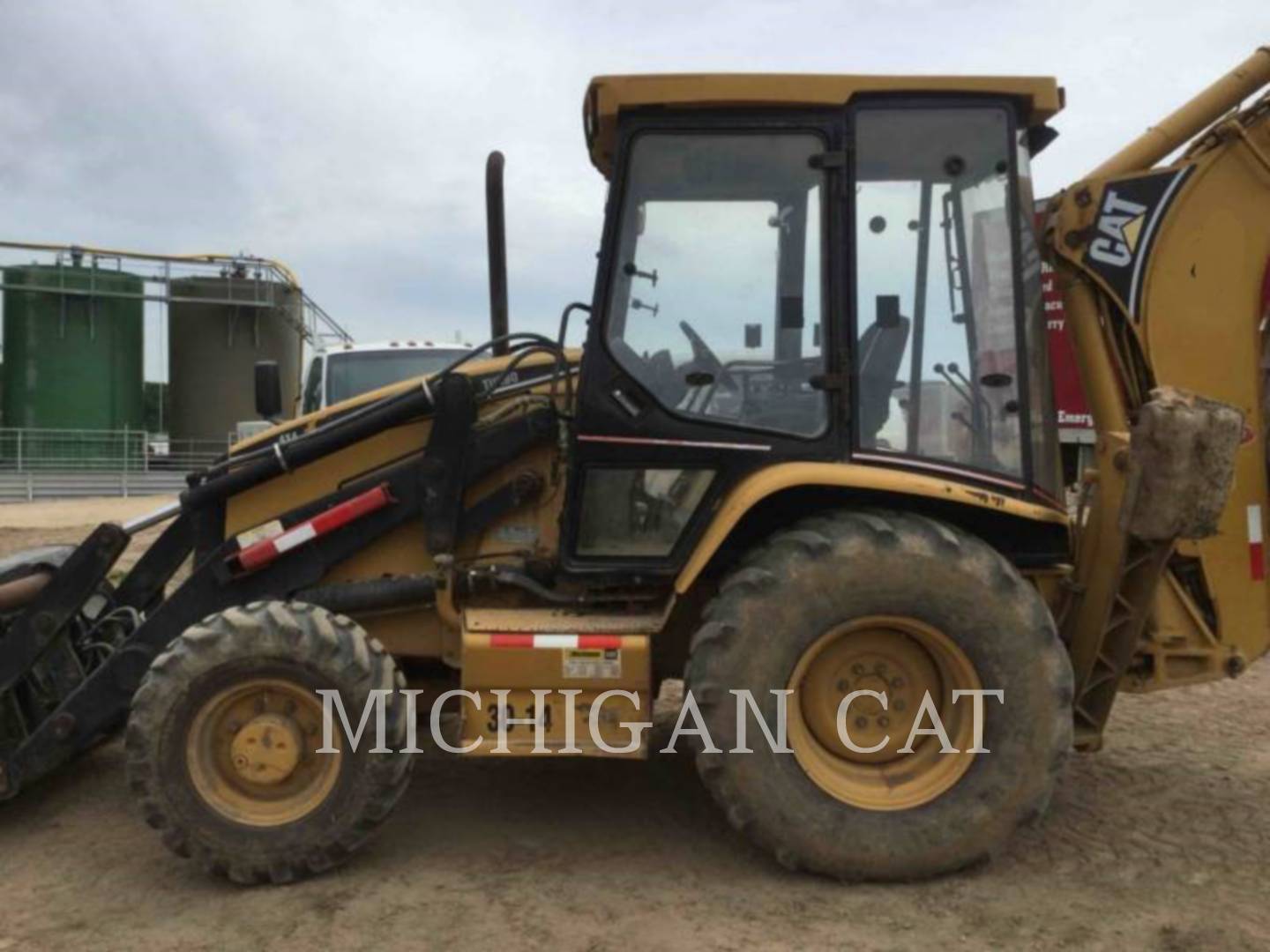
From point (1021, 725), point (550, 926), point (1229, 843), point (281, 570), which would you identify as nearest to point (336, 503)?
point (281, 570)

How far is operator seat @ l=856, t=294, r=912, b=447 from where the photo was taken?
3.77m

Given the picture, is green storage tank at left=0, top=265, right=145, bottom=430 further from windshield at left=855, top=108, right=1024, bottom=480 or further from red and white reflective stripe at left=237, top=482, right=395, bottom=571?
windshield at left=855, top=108, right=1024, bottom=480

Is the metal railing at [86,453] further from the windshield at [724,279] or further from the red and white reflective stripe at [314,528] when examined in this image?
the windshield at [724,279]

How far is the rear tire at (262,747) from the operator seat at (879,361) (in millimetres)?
1816

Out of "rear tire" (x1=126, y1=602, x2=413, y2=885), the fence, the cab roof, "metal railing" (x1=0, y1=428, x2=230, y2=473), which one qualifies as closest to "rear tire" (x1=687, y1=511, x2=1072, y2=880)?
"rear tire" (x1=126, y1=602, x2=413, y2=885)

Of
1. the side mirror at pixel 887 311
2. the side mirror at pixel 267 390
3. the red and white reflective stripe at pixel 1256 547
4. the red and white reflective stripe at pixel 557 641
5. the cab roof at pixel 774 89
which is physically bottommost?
the red and white reflective stripe at pixel 557 641

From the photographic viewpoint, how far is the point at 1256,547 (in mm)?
3980

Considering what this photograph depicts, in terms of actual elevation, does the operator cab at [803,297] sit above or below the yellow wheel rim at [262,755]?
above

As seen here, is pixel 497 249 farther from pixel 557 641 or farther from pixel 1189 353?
pixel 1189 353

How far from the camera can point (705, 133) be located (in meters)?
3.79

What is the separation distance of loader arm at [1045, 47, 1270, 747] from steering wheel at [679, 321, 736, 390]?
1.40 m

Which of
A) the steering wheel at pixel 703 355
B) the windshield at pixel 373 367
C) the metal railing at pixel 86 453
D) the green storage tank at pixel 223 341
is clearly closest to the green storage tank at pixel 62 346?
the metal railing at pixel 86 453

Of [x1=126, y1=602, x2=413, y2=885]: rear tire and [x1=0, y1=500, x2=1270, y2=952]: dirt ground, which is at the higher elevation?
[x1=126, y1=602, x2=413, y2=885]: rear tire

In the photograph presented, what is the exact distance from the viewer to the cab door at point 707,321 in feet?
12.4
